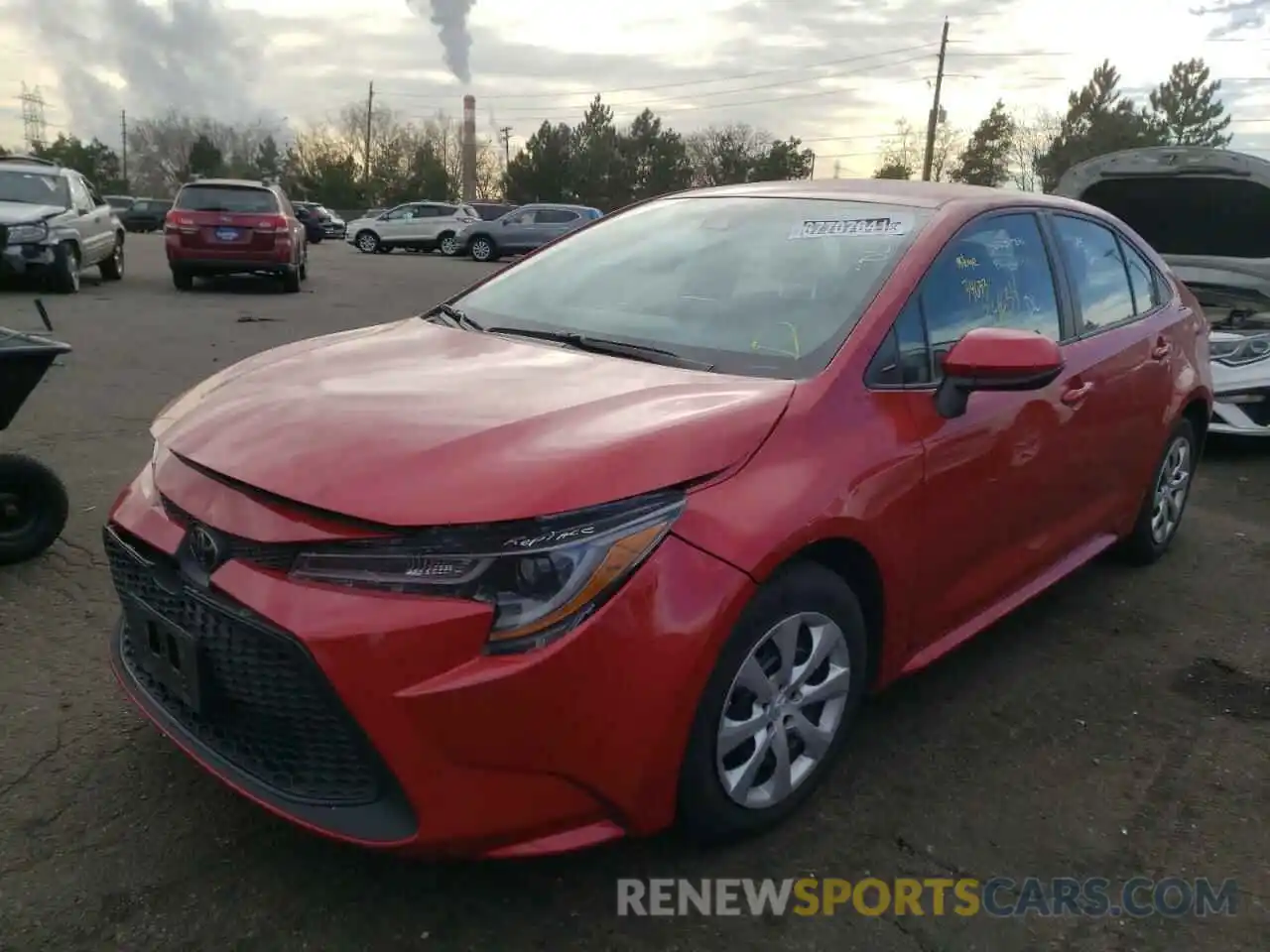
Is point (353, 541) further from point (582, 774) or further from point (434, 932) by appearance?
point (434, 932)

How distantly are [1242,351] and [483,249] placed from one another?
2498 cm

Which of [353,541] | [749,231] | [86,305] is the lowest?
[86,305]

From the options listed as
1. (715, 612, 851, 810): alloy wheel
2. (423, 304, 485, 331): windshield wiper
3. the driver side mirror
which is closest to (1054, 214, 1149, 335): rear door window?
the driver side mirror

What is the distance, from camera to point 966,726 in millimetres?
3195

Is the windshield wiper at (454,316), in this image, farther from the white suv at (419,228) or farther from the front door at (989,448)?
the white suv at (419,228)

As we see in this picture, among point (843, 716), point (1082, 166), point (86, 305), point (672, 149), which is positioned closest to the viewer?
point (843, 716)

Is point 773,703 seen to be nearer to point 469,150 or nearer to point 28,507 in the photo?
point 28,507

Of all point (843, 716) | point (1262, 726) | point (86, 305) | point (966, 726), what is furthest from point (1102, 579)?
point (86, 305)

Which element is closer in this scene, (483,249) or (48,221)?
(48,221)

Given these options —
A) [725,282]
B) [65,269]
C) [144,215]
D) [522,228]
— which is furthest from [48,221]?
[144,215]

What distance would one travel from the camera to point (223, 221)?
14672 mm

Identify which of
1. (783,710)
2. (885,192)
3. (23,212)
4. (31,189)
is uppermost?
(885,192)

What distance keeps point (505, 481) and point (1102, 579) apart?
11.1ft

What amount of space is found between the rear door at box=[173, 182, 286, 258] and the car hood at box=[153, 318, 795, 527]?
42.7ft
